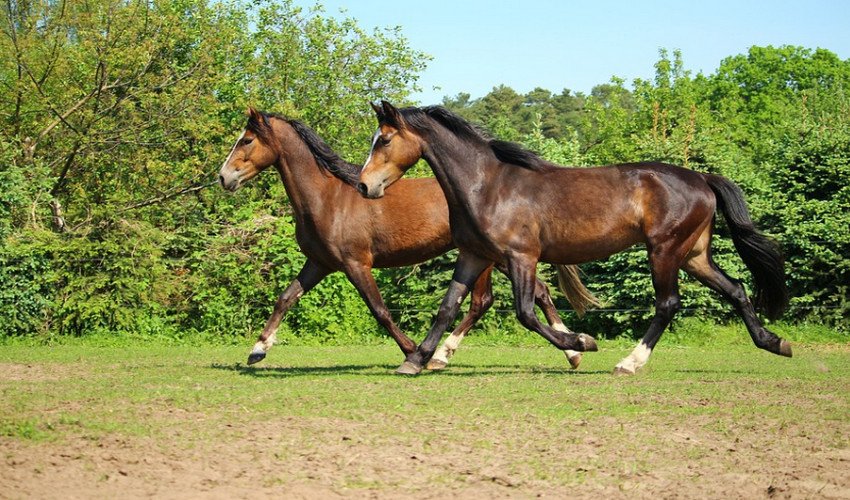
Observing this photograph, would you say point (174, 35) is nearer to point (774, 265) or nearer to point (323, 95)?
point (323, 95)

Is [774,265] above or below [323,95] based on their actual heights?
below

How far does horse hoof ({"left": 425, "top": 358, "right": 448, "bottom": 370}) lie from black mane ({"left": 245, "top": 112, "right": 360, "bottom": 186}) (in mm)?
2209

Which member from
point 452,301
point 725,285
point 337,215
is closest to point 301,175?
point 337,215

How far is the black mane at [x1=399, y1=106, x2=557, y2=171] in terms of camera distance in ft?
35.2

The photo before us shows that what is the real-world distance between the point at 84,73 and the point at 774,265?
17628 millimetres

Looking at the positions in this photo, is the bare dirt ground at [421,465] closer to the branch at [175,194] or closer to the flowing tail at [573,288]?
the flowing tail at [573,288]

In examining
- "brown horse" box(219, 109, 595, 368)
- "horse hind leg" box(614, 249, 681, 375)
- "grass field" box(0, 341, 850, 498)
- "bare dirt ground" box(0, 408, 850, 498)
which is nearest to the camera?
"bare dirt ground" box(0, 408, 850, 498)

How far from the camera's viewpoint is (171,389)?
962 cm

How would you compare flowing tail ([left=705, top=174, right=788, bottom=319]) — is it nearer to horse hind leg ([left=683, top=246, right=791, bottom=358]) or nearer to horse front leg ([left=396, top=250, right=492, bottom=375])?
horse hind leg ([left=683, top=246, right=791, bottom=358])

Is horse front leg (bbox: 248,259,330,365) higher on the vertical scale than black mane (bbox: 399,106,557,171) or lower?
lower

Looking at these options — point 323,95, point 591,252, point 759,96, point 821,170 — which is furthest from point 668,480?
point 759,96

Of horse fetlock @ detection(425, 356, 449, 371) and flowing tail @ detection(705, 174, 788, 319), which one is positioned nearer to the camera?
flowing tail @ detection(705, 174, 788, 319)

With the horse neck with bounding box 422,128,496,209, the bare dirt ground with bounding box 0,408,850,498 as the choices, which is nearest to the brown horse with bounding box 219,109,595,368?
the horse neck with bounding box 422,128,496,209

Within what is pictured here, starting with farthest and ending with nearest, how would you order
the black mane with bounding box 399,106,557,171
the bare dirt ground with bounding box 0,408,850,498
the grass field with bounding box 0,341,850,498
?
1. the black mane with bounding box 399,106,557,171
2. the grass field with bounding box 0,341,850,498
3. the bare dirt ground with bounding box 0,408,850,498
